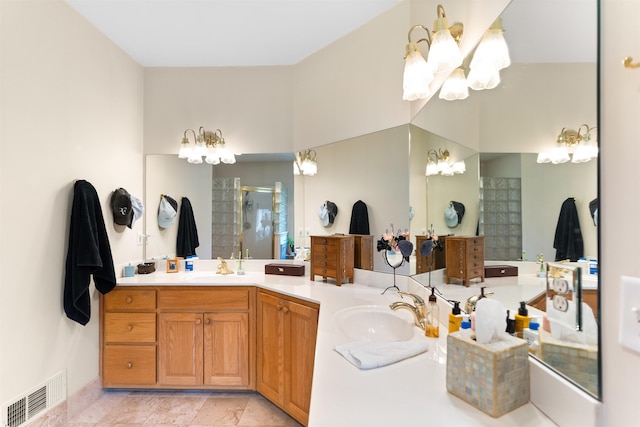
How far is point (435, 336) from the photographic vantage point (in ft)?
4.03

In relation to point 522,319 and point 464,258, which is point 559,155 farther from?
point 464,258

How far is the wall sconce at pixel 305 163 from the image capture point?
2.65m

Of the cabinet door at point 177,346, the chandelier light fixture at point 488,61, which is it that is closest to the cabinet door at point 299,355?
the cabinet door at point 177,346

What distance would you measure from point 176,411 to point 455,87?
2676 millimetres

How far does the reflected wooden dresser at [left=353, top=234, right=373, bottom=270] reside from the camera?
2.26m

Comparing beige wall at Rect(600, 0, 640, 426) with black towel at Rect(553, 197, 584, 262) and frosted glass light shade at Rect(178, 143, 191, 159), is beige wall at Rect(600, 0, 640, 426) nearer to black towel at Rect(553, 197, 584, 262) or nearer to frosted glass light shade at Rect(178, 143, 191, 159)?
black towel at Rect(553, 197, 584, 262)

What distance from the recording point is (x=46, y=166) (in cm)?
189

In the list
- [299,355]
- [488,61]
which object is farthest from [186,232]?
[488,61]

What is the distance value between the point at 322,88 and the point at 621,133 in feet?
7.58

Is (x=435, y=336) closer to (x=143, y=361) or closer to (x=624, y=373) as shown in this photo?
(x=624, y=373)

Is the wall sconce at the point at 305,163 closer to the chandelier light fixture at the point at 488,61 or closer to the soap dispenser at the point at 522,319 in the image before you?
the chandelier light fixture at the point at 488,61

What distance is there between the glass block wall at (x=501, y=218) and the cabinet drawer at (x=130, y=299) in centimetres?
230

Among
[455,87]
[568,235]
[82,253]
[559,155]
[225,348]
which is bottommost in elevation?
[225,348]

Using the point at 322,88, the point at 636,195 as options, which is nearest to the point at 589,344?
the point at 636,195
